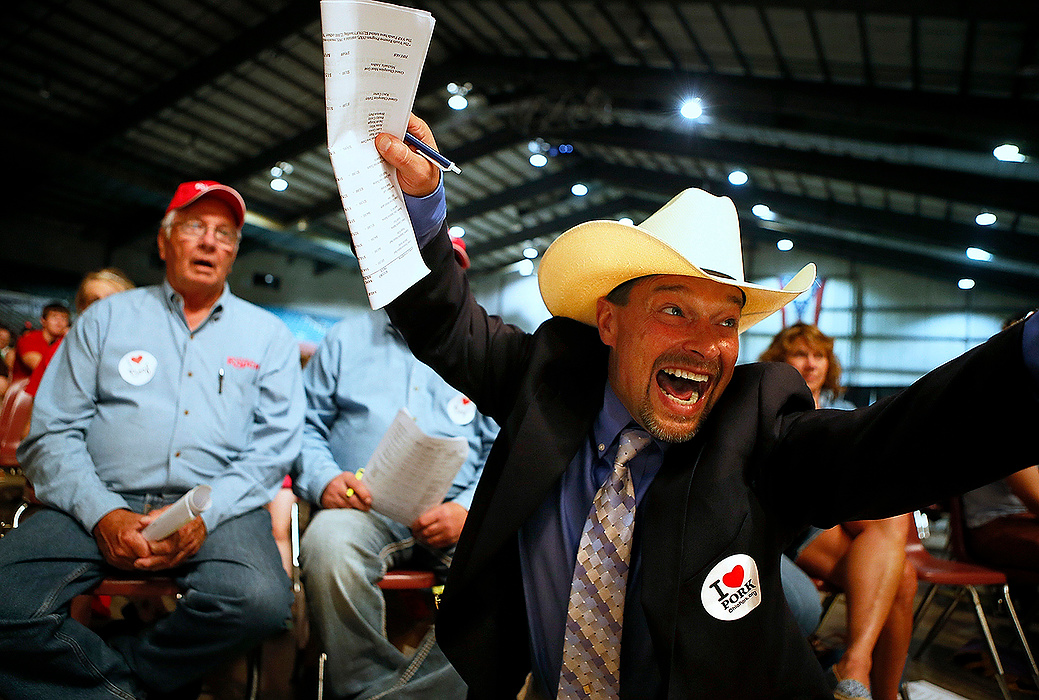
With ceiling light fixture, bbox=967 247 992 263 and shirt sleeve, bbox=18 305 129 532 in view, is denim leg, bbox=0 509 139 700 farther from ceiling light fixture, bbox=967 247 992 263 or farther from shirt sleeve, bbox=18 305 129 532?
ceiling light fixture, bbox=967 247 992 263

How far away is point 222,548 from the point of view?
A: 84.7 inches

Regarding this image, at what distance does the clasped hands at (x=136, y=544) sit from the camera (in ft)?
6.58

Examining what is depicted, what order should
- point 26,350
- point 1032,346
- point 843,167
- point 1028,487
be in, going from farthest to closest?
point 843,167, point 26,350, point 1028,487, point 1032,346

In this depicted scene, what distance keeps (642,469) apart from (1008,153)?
8.76 m

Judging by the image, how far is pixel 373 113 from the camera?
134 centimetres

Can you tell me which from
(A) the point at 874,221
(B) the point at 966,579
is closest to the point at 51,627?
(B) the point at 966,579

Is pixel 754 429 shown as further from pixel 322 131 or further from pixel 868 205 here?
pixel 868 205

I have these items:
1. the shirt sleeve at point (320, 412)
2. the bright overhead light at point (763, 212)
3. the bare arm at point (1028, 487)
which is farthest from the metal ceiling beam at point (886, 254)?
the shirt sleeve at point (320, 412)

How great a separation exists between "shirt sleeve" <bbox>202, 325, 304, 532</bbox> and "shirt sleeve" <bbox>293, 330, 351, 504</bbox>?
0.10 meters

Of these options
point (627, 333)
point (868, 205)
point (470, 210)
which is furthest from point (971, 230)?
point (627, 333)

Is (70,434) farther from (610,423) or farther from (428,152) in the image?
(610,423)

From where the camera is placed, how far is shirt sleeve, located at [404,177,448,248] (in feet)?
4.92

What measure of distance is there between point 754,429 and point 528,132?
11.0 m

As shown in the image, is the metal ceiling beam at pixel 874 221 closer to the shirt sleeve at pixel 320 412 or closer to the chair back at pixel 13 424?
the shirt sleeve at pixel 320 412
